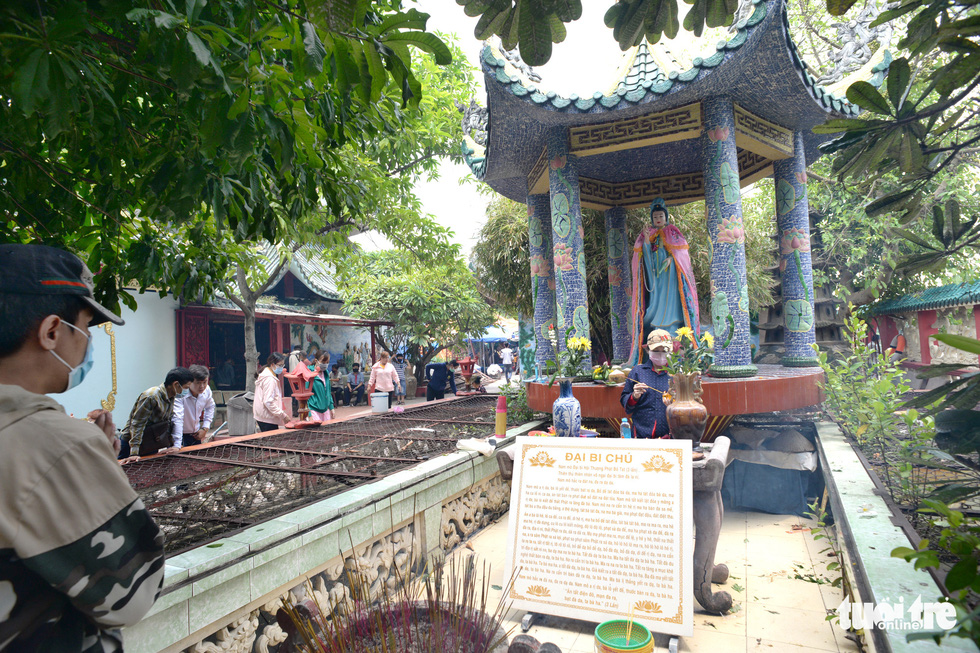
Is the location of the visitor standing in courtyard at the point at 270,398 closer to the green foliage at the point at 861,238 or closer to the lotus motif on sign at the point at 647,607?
the lotus motif on sign at the point at 647,607

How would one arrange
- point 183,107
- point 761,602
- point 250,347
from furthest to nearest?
point 250,347 < point 761,602 < point 183,107

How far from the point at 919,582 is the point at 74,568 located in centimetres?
294

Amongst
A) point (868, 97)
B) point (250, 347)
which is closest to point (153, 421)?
point (250, 347)

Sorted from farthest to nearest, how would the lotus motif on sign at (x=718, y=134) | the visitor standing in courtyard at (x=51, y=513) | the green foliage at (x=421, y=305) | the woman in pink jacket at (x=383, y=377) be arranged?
the green foliage at (x=421, y=305) < the woman in pink jacket at (x=383, y=377) < the lotus motif on sign at (x=718, y=134) < the visitor standing in courtyard at (x=51, y=513)

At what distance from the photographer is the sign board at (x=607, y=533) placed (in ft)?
10.2

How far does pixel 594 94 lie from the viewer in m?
6.34

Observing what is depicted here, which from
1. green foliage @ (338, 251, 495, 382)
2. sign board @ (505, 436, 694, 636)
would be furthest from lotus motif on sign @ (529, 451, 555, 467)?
green foliage @ (338, 251, 495, 382)

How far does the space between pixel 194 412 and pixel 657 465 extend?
4934 millimetres

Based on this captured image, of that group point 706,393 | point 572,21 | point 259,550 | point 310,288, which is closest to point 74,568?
point 259,550

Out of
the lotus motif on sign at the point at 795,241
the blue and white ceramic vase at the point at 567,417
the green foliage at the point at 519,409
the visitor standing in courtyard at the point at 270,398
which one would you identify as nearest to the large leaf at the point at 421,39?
the blue and white ceramic vase at the point at 567,417

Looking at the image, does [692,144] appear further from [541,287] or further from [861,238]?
[861,238]

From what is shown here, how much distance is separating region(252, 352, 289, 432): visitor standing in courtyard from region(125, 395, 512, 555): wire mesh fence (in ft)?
1.64

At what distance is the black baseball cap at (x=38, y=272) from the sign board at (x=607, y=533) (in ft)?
9.07

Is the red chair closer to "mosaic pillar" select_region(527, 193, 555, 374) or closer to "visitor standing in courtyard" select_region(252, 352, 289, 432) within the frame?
"visitor standing in courtyard" select_region(252, 352, 289, 432)
